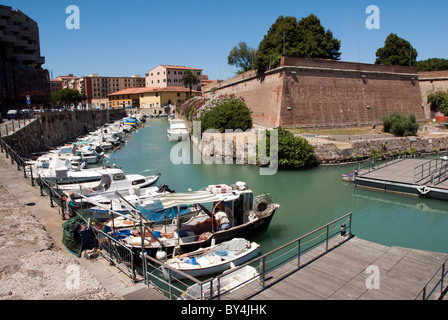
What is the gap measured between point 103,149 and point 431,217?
96.2ft

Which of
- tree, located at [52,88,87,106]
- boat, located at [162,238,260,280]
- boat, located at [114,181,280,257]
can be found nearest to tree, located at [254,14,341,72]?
boat, located at [114,181,280,257]

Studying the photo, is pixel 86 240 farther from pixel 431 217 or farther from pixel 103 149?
pixel 103 149

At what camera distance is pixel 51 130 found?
121 ft

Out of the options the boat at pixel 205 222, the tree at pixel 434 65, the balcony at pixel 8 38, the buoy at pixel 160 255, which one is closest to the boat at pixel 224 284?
the buoy at pixel 160 255

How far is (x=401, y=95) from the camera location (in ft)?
135

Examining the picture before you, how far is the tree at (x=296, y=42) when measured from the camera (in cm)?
3759

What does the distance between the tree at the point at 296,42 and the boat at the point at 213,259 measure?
2713 centimetres

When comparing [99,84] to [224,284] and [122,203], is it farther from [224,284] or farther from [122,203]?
[224,284]

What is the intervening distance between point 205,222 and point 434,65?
2518 inches

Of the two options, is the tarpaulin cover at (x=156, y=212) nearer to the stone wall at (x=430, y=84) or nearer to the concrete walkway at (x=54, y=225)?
the concrete walkway at (x=54, y=225)

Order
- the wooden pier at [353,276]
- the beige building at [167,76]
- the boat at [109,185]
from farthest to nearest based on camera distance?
1. the beige building at [167,76]
2. the boat at [109,185]
3. the wooden pier at [353,276]
